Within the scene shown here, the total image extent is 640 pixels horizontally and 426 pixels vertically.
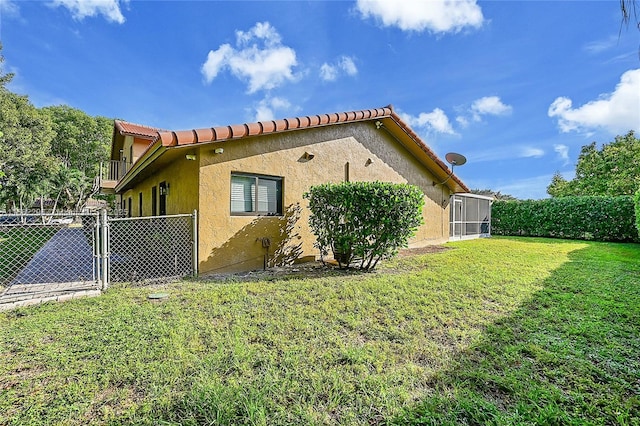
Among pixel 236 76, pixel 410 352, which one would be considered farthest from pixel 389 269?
pixel 236 76

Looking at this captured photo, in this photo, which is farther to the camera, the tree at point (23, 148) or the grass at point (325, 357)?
the tree at point (23, 148)

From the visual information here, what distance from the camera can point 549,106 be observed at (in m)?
18.2

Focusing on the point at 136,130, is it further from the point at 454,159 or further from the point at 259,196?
the point at 454,159

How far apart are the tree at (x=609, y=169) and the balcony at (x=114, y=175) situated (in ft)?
118

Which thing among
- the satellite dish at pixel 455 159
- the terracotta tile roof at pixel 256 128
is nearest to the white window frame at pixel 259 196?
the terracotta tile roof at pixel 256 128

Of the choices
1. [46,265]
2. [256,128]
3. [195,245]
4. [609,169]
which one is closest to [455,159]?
[256,128]

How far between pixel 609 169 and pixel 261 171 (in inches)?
1321

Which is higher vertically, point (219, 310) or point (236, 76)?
point (236, 76)

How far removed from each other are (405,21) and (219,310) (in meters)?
13.0

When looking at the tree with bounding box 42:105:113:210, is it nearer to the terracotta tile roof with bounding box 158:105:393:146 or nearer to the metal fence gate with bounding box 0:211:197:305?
the metal fence gate with bounding box 0:211:197:305

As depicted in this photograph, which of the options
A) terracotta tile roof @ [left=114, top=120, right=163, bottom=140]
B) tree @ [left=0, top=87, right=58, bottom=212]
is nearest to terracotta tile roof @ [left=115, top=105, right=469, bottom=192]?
terracotta tile roof @ [left=114, top=120, right=163, bottom=140]

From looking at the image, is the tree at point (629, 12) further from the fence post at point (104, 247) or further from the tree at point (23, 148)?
the tree at point (23, 148)

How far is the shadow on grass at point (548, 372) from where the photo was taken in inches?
99.7

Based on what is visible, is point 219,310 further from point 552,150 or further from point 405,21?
point 552,150
